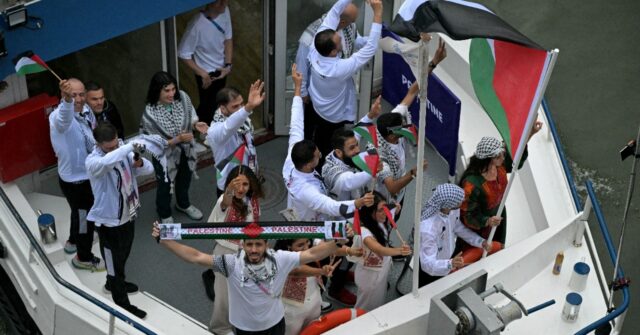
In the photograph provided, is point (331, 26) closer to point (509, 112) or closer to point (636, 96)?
point (509, 112)

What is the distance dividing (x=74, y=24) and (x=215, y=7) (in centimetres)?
175

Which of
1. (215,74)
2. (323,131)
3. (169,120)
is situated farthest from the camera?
(215,74)

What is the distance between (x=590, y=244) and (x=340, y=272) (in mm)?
2048

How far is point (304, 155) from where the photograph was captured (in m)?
6.64

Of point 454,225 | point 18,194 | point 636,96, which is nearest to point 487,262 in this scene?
point 454,225

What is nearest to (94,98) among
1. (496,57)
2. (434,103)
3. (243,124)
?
(243,124)

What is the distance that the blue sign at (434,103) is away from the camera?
8727 millimetres

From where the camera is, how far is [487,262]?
679cm

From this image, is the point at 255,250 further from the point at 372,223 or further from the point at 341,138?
the point at 341,138

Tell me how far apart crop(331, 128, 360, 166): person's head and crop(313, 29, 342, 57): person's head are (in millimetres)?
1282

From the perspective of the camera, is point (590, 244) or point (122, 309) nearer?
point (122, 309)

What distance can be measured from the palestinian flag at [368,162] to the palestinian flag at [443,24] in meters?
1.27

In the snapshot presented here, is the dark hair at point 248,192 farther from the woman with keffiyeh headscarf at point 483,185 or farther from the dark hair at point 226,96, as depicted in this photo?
the woman with keffiyeh headscarf at point 483,185

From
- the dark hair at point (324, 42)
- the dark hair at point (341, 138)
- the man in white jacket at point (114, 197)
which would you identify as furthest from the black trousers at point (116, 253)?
the dark hair at point (324, 42)
